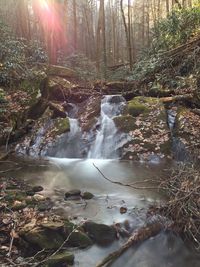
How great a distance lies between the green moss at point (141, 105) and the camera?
13242 millimetres

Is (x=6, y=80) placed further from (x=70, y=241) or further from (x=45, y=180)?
(x=70, y=241)

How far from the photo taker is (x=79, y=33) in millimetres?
45812

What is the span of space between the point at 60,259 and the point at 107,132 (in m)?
8.18

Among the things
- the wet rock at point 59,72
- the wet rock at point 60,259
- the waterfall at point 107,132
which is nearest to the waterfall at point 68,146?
the waterfall at point 107,132

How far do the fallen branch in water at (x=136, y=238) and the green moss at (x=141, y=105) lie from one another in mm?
7641

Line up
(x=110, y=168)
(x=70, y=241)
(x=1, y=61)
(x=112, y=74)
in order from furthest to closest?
(x=112, y=74)
(x=1, y=61)
(x=110, y=168)
(x=70, y=241)

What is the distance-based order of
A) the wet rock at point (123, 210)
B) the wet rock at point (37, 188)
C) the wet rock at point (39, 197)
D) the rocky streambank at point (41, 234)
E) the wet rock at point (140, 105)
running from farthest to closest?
1. the wet rock at point (140, 105)
2. the wet rock at point (37, 188)
3. the wet rock at point (39, 197)
4. the wet rock at point (123, 210)
5. the rocky streambank at point (41, 234)

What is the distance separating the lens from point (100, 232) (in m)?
5.62

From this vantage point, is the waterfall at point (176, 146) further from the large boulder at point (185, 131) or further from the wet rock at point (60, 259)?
the wet rock at point (60, 259)

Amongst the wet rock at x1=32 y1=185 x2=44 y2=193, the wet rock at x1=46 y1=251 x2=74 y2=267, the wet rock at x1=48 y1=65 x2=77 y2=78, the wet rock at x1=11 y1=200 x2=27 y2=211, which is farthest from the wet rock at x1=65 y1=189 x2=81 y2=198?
the wet rock at x1=48 y1=65 x2=77 y2=78

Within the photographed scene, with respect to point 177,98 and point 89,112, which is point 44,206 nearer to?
point 89,112

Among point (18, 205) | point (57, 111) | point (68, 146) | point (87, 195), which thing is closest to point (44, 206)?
point (18, 205)

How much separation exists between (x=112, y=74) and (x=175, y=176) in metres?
20.3

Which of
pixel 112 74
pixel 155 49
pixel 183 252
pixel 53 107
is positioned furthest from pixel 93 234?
pixel 112 74
